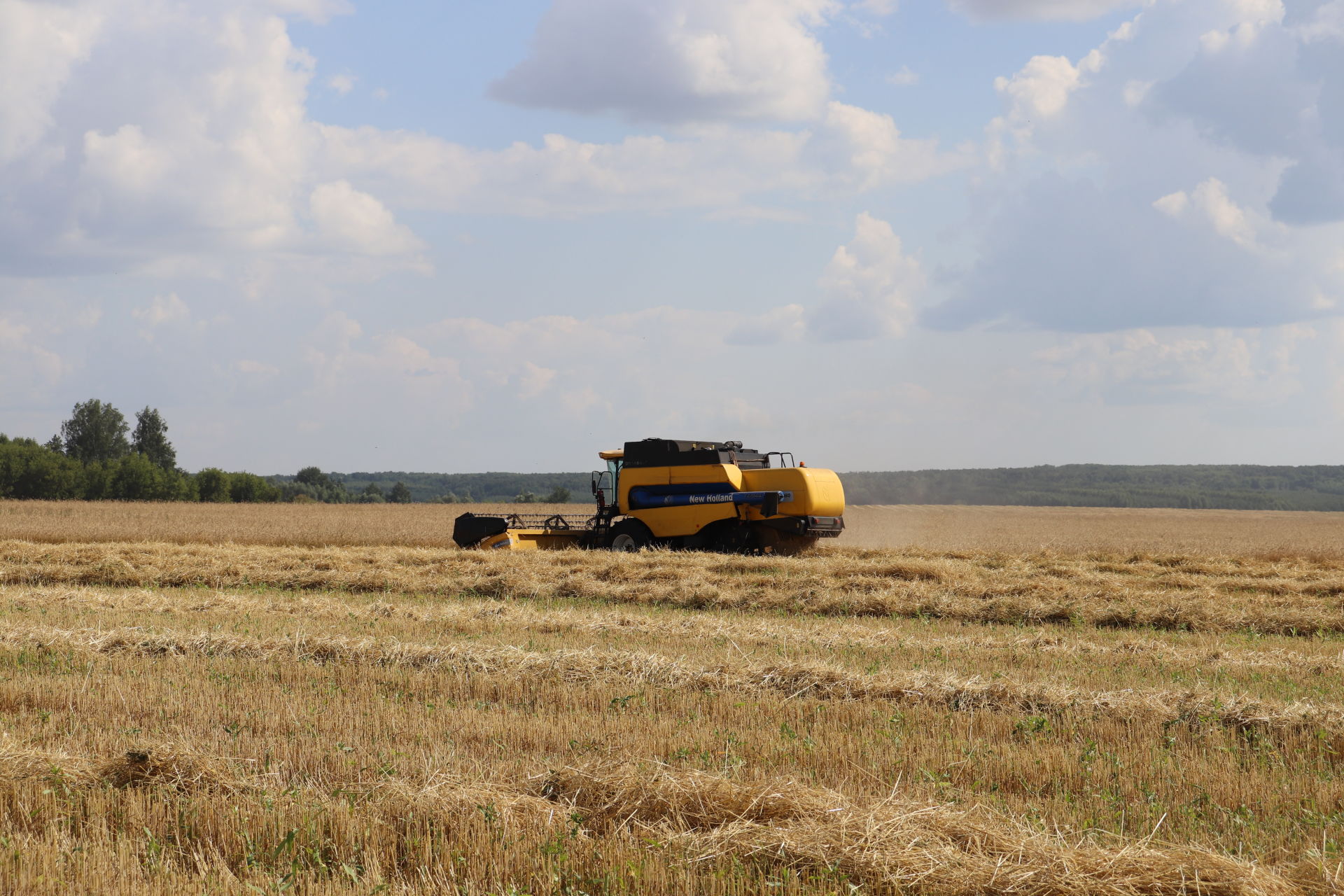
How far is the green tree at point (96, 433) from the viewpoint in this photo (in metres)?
95.1

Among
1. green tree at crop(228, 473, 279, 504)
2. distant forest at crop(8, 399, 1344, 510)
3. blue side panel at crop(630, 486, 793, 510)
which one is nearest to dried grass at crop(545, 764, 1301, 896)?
blue side panel at crop(630, 486, 793, 510)

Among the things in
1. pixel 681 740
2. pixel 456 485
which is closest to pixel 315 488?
pixel 456 485

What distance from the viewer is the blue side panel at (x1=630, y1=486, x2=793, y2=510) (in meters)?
20.9

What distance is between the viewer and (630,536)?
22.1 meters

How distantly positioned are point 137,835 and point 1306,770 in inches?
261

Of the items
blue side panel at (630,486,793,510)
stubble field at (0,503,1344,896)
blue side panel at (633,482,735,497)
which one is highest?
blue side panel at (633,482,735,497)

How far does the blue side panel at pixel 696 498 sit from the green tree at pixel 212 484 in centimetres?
6168

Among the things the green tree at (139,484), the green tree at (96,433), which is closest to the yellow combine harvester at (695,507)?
the green tree at (139,484)

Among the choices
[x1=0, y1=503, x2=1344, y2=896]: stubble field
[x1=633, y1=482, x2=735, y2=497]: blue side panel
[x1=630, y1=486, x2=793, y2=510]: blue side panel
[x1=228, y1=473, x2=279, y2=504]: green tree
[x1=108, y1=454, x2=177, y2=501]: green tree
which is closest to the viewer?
[x1=0, y1=503, x2=1344, y2=896]: stubble field

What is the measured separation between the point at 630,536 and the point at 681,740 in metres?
15.1

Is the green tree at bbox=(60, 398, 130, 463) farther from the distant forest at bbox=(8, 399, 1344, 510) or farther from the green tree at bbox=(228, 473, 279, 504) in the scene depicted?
the green tree at bbox=(228, 473, 279, 504)

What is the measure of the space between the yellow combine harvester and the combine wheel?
1cm

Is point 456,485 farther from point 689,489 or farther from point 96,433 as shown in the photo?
point 689,489

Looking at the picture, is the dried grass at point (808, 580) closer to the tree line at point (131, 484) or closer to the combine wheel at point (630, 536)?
the combine wheel at point (630, 536)
